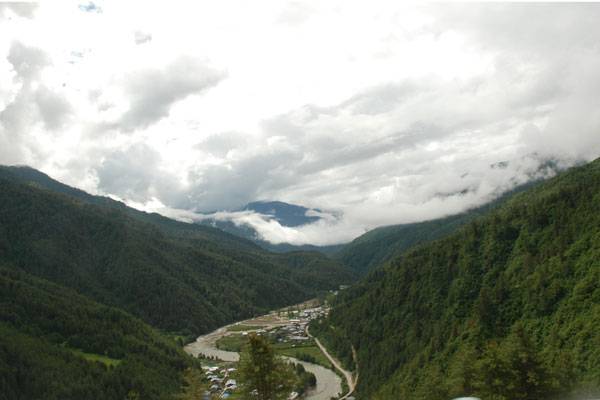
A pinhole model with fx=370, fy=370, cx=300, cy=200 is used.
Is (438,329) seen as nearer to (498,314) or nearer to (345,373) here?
(498,314)

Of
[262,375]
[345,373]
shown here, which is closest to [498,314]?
[345,373]

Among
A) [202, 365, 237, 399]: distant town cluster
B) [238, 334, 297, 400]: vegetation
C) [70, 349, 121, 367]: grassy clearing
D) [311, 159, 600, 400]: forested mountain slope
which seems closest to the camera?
[238, 334, 297, 400]: vegetation

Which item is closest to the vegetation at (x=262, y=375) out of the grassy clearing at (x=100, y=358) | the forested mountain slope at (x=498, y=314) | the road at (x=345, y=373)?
the forested mountain slope at (x=498, y=314)

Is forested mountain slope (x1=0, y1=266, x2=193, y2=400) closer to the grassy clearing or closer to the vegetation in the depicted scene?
the grassy clearing

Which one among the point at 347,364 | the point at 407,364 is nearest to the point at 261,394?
Result: the point at 407,364

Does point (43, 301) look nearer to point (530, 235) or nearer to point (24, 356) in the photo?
point (24, 356)

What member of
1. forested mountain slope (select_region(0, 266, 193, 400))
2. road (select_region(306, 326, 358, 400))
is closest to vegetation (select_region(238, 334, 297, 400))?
road (select_region(306, 326, 358, 400))
